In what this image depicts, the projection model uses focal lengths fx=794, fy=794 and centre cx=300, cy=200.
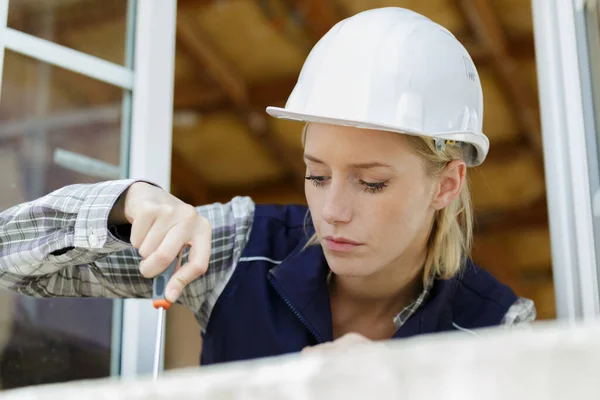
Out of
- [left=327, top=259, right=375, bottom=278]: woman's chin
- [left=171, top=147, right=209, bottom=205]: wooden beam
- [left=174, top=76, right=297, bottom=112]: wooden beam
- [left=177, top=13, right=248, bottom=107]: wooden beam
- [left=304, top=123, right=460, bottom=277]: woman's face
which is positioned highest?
[left=177, top=13, right=248, bottom=107]: wooden beam

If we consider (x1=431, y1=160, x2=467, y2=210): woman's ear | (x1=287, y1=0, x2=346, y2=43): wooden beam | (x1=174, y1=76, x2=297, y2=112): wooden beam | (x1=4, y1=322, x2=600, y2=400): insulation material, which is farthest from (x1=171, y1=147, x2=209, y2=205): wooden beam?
(x1=4, y1=322, x2=600, y2=400): insulation material

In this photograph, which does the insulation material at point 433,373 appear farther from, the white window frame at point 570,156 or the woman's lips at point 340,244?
the white window frame at point 570,156

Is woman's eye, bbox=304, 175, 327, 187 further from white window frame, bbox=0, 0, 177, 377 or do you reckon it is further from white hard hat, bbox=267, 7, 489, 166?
white window frame, bbox=0, 0, 177, 377

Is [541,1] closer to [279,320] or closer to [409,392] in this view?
[279,320]

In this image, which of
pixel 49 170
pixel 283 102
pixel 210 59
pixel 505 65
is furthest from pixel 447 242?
pixel 283 102

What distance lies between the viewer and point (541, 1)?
1.53 meters

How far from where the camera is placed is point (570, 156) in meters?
1.43

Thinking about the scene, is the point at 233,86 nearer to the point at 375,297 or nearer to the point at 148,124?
the point at 148,124

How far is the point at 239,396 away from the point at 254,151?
5074 millimetres

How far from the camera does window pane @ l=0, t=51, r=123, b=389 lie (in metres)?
1.47

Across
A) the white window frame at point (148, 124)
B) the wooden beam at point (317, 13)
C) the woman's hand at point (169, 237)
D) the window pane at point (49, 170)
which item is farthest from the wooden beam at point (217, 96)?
the woman's hand at point (169, 237)

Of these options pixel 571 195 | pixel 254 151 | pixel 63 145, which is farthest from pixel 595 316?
pixel 254 151

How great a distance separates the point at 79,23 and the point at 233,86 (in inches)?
137

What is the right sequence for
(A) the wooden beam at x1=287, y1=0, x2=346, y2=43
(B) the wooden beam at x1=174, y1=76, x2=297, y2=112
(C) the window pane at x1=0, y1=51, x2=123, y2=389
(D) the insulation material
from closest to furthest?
(D) the insulation material → (C) the window pane at x1=0, y1=51, x2=123, y2=389 → (A) the wooden beam at x1=287, y1=0, x2=346, y2=43 → (B) the wooden beam at x1=174, y1=76, x2=297, y2=112
